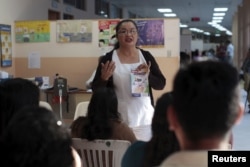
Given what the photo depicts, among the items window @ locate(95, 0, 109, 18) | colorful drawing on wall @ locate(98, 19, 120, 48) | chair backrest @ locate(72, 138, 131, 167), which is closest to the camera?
chair backrest @ locate(72, 138, 131, 167)

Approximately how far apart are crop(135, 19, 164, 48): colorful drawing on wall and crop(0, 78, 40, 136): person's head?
402 centimetres

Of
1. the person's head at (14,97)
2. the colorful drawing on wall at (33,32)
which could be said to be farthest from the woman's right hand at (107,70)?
the colorful drawing on wall at (33,32)

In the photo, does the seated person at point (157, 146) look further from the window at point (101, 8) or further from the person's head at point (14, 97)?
the window at point (101, 8)

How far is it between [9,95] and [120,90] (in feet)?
3.22

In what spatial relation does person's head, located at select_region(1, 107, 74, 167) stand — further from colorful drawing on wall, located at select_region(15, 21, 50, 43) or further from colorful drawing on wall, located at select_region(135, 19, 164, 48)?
colorful drawing on wall, located at select_region(15, 21, 50, 43)

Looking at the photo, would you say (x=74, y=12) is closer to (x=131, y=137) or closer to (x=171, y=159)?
(x=131, y=137)

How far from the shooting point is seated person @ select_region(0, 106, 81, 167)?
121 centimetres

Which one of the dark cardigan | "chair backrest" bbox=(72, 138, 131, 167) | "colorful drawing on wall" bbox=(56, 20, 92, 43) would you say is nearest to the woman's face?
the dark cardigan

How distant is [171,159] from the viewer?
1.02 metres

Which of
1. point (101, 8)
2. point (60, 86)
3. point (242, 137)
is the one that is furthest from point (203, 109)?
point (101, 8)

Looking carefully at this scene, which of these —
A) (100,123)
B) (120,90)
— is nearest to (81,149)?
(100,123)

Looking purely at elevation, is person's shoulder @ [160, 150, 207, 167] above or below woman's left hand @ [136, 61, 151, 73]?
below

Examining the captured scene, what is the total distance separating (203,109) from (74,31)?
5239 mm

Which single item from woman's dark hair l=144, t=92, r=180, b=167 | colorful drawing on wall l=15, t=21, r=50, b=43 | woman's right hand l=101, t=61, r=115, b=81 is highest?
colorful drawing on wall l=15, t=21, r=50, b=43
